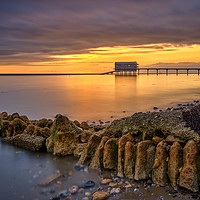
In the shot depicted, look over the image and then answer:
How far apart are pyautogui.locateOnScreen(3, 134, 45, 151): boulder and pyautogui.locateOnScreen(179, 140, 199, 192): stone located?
5726 millimetres

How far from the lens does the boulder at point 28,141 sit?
927 cm

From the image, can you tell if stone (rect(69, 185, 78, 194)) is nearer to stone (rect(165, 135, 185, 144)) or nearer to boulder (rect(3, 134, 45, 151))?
stone (rect(165, 135, 185, 144))

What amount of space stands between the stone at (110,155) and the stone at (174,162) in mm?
1769

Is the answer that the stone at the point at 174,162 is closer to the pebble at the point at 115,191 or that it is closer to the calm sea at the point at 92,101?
the pebble at the point at 115,191

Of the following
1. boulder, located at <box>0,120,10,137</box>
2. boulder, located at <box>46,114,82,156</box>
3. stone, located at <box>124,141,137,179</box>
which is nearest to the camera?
stone, located at <box>124,141,137,179</box>

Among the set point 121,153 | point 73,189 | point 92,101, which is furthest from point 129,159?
point 92,101

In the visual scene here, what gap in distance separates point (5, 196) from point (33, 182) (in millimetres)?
837

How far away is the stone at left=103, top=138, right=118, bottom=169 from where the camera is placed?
23.1 feet

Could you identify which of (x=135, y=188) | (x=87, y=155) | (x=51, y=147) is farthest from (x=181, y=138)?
(x=51, y=147)

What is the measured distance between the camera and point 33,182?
6.64 metres

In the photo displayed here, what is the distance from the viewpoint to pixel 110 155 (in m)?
7.08

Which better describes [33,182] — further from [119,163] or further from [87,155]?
[119,163]

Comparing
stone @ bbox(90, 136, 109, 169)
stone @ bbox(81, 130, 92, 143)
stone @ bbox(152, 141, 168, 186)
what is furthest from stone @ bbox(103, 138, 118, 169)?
stone @ bbox(81, 130, 92, 143)

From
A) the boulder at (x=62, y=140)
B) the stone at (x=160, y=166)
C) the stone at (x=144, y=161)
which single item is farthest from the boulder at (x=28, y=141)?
the stone at (x=160, y=166)
